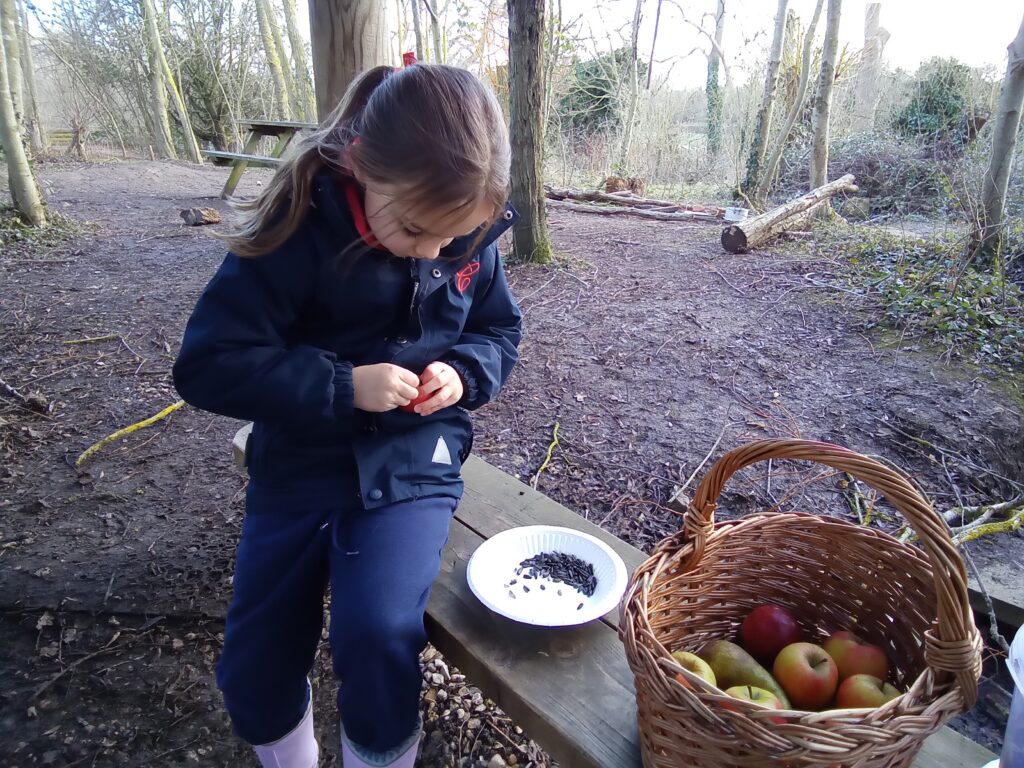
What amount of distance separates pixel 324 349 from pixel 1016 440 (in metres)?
3.27

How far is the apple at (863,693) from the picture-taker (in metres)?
1.00

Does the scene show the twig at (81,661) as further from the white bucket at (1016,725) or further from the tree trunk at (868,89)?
the tree trunk at (868,89)

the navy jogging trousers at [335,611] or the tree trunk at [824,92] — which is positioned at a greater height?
the tree trunk at [824,92]

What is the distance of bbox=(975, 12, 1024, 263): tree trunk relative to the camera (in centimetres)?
466

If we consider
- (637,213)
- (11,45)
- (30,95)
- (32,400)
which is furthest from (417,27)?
(32,400)

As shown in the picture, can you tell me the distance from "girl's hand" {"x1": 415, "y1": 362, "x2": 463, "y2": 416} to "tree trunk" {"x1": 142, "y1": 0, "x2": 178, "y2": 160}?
14179mm

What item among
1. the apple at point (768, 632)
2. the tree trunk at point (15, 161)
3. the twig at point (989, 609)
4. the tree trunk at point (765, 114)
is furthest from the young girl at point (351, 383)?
the tree trunk at point (765, 114)

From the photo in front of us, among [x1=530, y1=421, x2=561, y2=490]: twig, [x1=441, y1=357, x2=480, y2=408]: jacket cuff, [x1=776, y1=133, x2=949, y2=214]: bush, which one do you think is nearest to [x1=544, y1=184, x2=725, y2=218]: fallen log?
[x1=776, y1=133, x2=949, y2=214]: bush

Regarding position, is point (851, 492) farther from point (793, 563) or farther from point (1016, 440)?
point (793, 563)

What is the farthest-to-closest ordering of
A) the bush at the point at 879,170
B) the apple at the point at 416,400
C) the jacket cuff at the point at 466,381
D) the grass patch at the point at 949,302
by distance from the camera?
the bush at the point at 879,170 < the grass patch at the point at 949,302 < the jacket cuff at the point at 466,381 < the apple at the point at 416,400

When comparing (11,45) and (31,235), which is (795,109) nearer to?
(31,235)

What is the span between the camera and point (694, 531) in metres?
1.09

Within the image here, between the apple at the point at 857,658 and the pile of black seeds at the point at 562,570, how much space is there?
1.68 feet

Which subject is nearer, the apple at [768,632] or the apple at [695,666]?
the apple at [695,666]
